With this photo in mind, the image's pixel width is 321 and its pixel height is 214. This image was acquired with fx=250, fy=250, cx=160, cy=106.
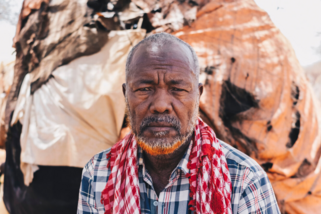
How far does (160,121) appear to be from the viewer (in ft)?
3.89

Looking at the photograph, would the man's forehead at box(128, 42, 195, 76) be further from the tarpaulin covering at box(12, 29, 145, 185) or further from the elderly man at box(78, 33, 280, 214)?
the tarpaulin covering at box(12, 29, 145, 185)

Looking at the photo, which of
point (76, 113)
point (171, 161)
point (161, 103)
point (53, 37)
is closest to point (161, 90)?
point (161, 103)

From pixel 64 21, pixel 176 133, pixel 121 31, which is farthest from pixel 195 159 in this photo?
pixel 64 21

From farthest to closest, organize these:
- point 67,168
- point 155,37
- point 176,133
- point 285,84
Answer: point 285,84
point 67,168
point 155,37
point 176,133

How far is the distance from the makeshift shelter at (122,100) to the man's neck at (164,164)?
75 cm

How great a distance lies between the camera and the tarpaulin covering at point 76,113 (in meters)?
1.96

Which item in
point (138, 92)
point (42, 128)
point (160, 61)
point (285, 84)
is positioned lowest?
point (42, 128)

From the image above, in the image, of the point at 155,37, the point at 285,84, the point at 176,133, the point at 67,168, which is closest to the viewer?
the point at 176,133

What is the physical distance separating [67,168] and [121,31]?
4.07 feet

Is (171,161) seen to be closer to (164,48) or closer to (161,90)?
(161,90)

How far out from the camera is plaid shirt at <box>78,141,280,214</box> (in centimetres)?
114

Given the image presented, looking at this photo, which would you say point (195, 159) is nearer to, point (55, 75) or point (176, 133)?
point (176, 133)

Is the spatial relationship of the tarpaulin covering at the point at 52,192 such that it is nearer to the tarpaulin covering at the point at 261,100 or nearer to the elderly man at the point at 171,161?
the elderly man at the point at 171,161

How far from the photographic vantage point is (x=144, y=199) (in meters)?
1.23
